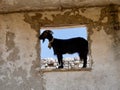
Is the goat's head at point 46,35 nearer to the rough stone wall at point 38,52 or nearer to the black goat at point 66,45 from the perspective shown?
the black goat at point 66,45

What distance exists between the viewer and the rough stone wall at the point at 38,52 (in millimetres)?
7746

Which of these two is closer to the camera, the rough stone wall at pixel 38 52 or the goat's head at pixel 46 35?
→ the rough stone wall at pixel 38 52

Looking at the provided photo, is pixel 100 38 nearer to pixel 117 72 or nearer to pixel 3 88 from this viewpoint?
pixel 117 72

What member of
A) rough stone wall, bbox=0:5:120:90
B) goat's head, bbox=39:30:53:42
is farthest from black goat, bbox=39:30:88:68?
rough stone wall, bbox=0:5:120:90

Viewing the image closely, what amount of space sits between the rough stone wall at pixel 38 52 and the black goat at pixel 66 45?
19 centimetres

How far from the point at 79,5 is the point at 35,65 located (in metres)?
1.63

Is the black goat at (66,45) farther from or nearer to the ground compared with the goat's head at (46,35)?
nearer to the ground

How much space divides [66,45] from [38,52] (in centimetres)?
65

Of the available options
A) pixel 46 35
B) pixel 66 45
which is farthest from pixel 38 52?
pixel 66 45

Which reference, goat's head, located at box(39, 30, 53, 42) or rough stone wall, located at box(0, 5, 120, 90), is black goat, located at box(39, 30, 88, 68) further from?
rough stone wall, located at box(0, 5, 120, 90)

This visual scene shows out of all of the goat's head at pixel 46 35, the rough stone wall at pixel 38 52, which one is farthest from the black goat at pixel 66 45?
the rough stone wall at pixel 38 52

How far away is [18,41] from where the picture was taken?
26.6 ft

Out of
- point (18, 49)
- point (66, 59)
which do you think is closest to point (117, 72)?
point (66, 59)

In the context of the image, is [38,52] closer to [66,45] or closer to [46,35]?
→ [46,35]
